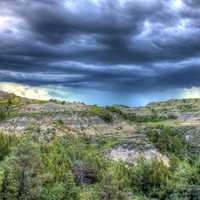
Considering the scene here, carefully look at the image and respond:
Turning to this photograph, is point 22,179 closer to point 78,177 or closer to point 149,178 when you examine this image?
point 78,177

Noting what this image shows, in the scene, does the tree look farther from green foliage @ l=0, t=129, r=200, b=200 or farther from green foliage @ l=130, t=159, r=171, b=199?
green foliage @ l=130, t=159, r=171, b=199

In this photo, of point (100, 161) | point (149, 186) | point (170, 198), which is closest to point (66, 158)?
point (100, 161)

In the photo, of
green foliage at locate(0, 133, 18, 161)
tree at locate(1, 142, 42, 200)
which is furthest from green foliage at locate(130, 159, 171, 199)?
green foliage at locate(0, 133, 18, 161)

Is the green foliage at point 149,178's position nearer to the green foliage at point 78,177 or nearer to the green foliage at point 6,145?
the green foliage at point 78,177

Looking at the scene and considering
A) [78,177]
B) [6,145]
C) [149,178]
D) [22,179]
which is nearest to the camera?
[22,179]

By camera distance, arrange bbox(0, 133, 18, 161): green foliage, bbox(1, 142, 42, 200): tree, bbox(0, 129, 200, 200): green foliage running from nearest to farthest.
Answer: bbox(1, 142, 42, 200): tree, bbox(0, 129, 200, 200): green foliage, bbox(0, 133, 18, 161): green foliage

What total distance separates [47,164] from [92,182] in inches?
617

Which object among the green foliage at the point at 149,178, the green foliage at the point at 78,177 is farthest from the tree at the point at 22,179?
the green foliage at the point at 149,178

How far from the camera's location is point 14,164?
95125 millimetres

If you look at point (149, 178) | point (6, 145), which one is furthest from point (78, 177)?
point (6, 145)

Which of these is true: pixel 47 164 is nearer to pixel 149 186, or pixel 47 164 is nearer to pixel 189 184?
pixel 149 186

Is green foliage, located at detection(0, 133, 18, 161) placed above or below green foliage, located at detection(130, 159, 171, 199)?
above

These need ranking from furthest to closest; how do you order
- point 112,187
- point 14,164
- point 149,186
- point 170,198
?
point 149,186, point 170,198, point 14,164, point 112,187

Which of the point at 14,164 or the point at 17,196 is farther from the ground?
the point at 14,164
